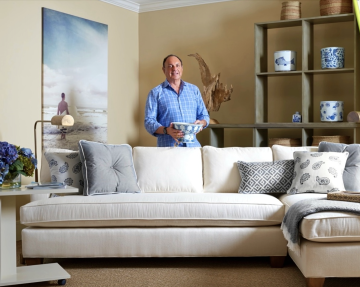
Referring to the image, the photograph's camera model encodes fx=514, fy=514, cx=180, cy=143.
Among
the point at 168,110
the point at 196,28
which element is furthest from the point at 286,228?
the point at 196,28

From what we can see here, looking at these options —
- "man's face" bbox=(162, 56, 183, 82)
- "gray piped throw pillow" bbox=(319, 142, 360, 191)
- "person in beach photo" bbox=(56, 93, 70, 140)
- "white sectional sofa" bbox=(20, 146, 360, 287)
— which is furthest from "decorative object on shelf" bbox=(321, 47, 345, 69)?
"person in beach photo" bbox=(56, 93, 70, 140)

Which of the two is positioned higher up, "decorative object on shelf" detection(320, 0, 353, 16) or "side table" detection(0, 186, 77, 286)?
"decorative object on shelf" detection(320, 0, 353, 16)

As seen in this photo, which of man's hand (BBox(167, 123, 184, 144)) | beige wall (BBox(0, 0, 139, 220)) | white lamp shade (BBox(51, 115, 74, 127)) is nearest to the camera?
white lamp shade (BBox(51, 115, 74, 127))

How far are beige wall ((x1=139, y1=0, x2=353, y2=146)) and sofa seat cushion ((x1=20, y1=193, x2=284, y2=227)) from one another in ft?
7.08

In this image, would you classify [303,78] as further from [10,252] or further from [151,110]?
[10,252]

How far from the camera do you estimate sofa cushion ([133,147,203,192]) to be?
4082 millimetres

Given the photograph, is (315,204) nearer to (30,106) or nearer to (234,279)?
(234,279)

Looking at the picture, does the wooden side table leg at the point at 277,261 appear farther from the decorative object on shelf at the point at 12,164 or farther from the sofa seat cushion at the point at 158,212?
the decorative object on shelf at the point at 12,164

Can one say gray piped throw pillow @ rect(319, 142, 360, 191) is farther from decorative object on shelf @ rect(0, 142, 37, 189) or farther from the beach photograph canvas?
the beach photograph canvas

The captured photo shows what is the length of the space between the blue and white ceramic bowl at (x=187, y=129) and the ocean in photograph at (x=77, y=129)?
1313 millimetres

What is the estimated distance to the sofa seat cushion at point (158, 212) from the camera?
346cm

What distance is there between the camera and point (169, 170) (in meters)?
4.11

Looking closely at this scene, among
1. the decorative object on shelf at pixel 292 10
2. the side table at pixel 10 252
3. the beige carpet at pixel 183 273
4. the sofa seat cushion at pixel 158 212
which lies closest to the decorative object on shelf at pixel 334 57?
the decorative object on shelf at pixel 292 10

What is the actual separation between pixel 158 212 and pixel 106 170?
61cm
